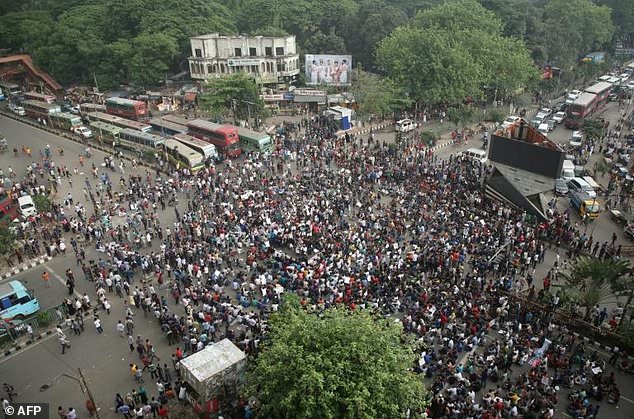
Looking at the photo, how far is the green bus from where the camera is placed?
3856cm

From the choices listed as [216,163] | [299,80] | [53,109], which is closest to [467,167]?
[216,163]

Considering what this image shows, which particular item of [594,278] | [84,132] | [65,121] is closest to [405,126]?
[594,278]

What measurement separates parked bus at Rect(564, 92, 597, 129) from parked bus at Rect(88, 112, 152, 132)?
39872 mm

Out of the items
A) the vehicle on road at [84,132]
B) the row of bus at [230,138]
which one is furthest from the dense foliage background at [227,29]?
the row of bus at [230,138]

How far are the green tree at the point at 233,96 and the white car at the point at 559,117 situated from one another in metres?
Result: 29.6

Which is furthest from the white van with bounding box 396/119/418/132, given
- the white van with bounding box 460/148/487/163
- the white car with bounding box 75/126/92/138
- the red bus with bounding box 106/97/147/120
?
the white car with bounding box 75/126/92/138

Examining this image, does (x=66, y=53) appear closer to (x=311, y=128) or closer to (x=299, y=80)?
(x=299, y=80)

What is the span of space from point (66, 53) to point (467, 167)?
53.5 meters

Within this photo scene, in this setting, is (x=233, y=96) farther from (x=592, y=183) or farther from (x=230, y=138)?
(x=592, y=183)

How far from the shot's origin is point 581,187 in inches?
1201

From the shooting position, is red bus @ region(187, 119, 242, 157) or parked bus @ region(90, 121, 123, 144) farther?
parked bus @ region(90, 121, 123, 144)

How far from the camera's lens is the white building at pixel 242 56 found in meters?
56.8

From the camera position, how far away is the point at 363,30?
64938 millimetres

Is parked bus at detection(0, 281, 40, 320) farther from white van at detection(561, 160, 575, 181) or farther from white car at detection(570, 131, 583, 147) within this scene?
white car at detection(570, 131, 583, 147)
